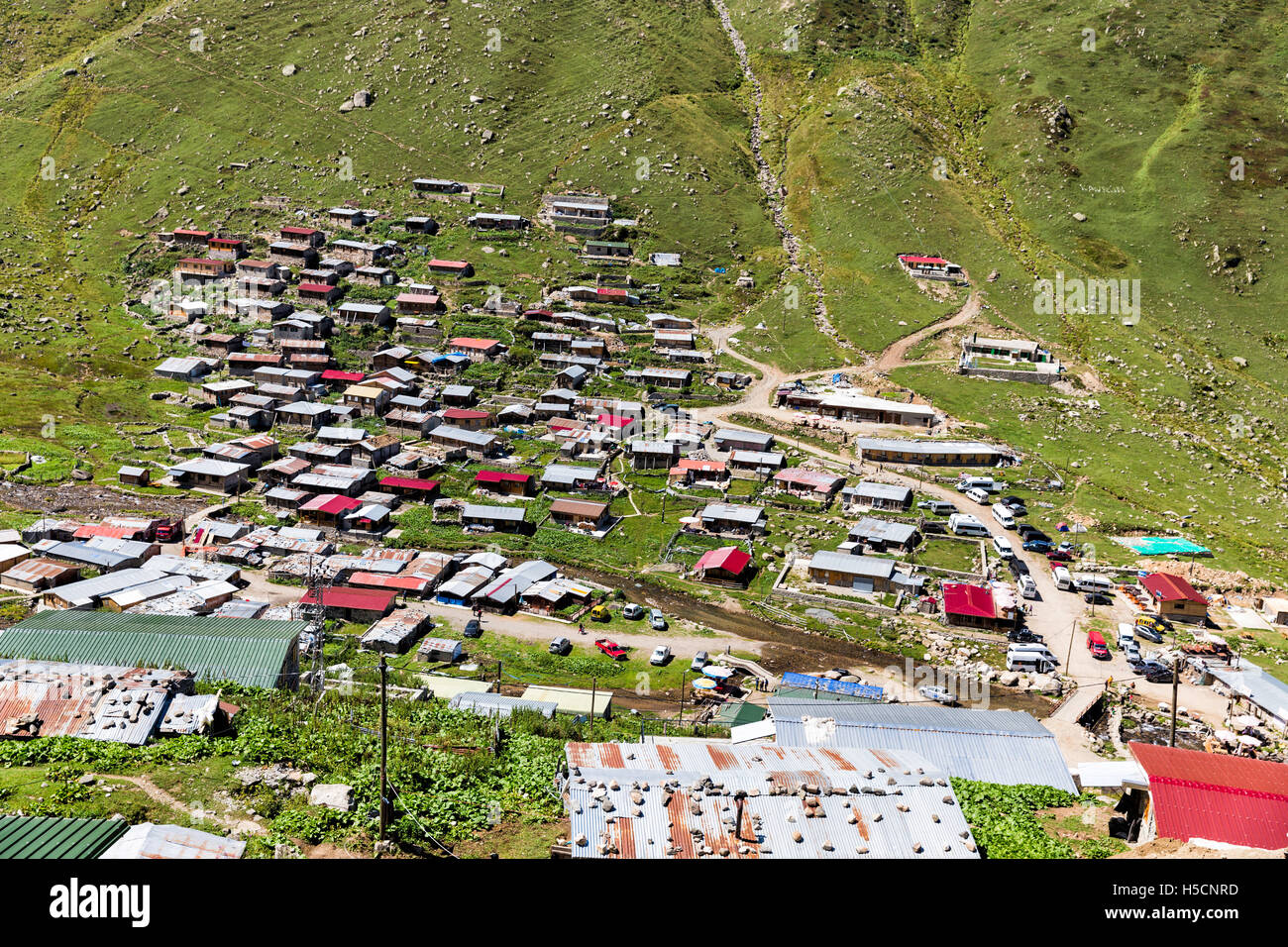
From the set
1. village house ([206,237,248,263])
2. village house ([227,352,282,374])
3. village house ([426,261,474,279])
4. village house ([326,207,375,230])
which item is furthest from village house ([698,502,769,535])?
village house ([326,207,375,230])

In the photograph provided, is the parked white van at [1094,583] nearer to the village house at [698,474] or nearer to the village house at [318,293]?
the village house at [698,474]

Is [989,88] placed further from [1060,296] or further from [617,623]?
[617,623]

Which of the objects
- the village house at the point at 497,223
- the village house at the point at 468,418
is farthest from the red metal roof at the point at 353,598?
the village house at the point at 497,223

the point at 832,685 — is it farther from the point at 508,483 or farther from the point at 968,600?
the point at 508,483

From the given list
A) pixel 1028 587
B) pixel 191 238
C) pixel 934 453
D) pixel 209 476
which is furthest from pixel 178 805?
pixel 191 238

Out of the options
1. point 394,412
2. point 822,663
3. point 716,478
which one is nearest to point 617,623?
point 822,663
